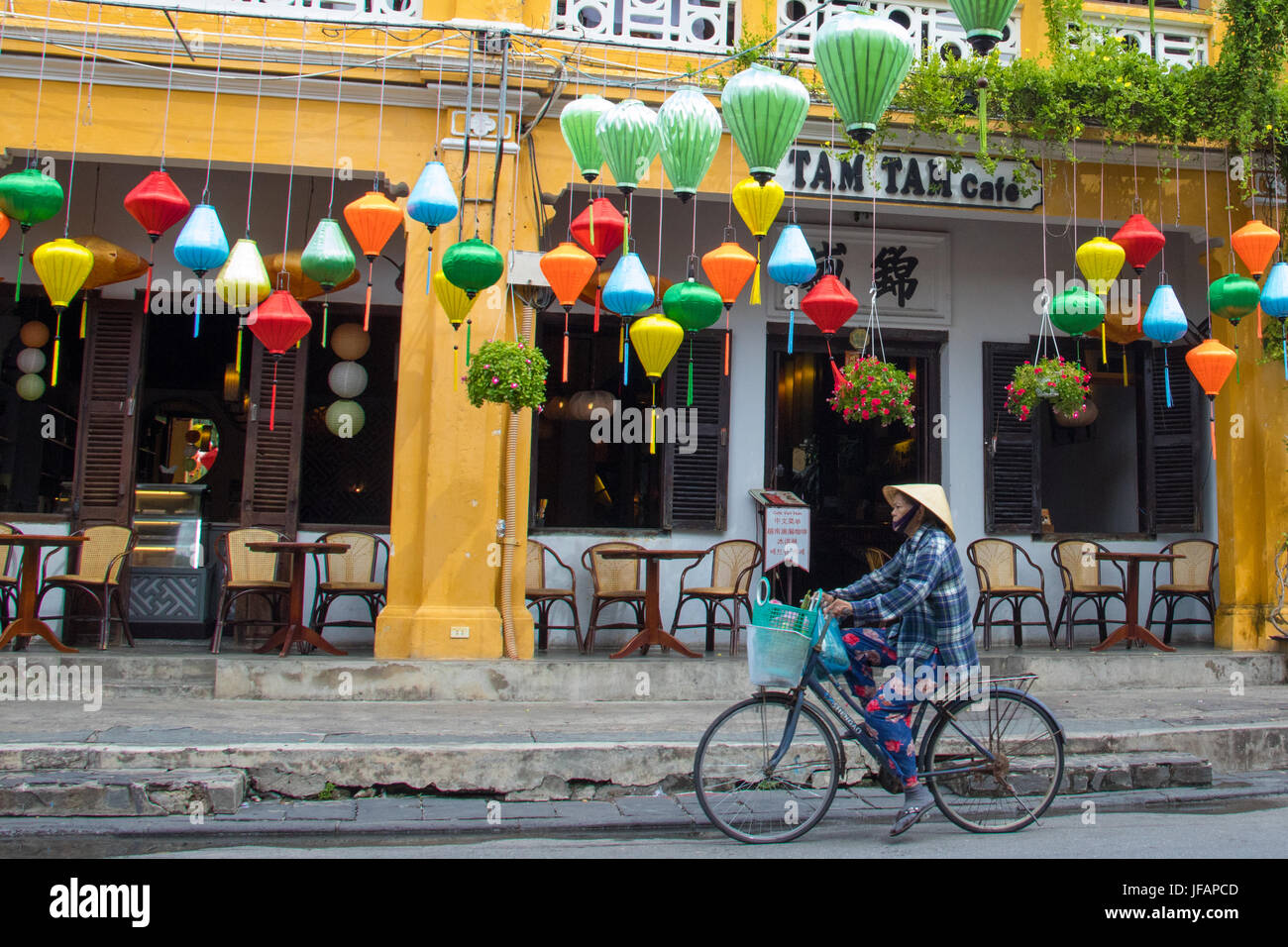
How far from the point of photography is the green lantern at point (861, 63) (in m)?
6.04

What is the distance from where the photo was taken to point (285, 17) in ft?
28.2

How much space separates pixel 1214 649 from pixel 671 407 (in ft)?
18.7

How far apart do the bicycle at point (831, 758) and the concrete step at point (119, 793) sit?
265 centimetres

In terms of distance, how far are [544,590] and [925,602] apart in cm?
494

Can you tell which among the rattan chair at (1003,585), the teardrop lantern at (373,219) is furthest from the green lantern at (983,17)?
the rattan chair at (1003,585)

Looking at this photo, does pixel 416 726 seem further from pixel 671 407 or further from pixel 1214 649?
pixel 1214 649

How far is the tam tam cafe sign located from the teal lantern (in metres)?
5.86

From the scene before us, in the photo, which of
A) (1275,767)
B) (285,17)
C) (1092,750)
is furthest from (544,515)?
(1275,767)

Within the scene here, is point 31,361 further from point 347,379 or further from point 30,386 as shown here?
point 347,379

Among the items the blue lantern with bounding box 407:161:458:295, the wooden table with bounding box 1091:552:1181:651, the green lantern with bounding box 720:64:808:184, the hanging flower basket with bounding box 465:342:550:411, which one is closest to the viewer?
the green lantern with bounding box 720:64:808:184

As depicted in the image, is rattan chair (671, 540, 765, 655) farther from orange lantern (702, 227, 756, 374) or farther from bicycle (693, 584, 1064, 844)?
bicycle (693, 584, 1064, 844)

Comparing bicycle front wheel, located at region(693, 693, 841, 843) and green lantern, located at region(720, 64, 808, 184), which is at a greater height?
green lantern, located at region(720, 64, 808, 184)

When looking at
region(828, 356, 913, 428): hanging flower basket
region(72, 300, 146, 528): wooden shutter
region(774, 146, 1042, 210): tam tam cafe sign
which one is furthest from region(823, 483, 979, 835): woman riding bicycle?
region(72, 300, 146, 528): wooden shutter

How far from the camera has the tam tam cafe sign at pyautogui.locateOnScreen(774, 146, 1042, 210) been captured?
31.7 feet
